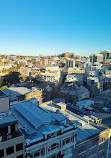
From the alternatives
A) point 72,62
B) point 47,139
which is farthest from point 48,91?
point 72,62

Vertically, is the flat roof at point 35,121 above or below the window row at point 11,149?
above

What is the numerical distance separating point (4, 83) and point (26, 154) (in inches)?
1833

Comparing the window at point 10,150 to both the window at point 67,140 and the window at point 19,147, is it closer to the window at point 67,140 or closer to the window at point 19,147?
the window at point 19,147

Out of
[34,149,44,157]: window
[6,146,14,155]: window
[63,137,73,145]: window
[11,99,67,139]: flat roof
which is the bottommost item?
[34,149,44,157]: window

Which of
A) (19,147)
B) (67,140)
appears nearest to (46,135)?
(19,147)

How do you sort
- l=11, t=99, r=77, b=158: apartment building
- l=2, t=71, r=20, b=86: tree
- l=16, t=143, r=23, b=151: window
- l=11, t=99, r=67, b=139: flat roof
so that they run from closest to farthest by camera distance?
l=16, t=143, r=23, b=151: window → l=11, t=99, r=77, b=158: apartment building → l=11, t=99, r=67, b=139: flat roof → l=2, t=71, r=20, b=86: tree

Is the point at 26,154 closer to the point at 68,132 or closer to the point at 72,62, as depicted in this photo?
the point at 68,132

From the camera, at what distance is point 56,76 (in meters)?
54.6

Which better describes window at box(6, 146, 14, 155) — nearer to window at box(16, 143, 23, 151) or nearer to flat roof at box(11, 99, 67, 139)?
window at box(16, 143, 23, 151)

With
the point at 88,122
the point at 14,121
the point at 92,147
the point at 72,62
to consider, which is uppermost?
the point at 72,62

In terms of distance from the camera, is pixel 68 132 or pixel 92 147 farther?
pixel 92 147

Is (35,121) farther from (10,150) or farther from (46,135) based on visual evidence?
(10,150)

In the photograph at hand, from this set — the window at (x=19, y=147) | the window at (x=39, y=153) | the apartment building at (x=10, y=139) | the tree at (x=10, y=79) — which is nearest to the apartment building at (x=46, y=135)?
the window at (x=39, y=153)

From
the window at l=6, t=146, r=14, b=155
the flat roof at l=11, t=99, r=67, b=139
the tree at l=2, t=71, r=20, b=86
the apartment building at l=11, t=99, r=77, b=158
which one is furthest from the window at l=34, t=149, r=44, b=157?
the tree at l=2, t=71, r=20, b=86
